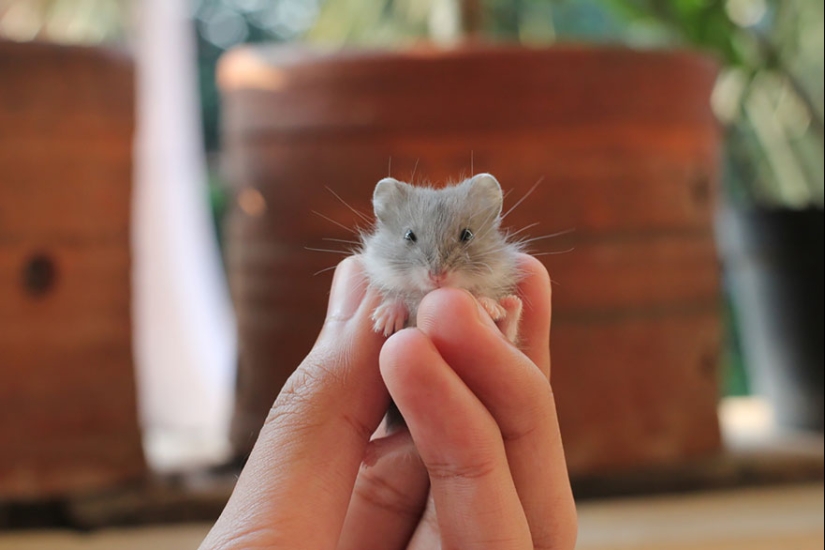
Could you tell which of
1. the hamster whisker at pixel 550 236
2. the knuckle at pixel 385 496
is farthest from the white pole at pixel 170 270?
the knuckle at pixel 385 496

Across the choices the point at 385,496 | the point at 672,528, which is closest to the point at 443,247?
the point at 385,496

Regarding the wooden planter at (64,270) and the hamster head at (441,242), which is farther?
the wooden planter at (64,270)

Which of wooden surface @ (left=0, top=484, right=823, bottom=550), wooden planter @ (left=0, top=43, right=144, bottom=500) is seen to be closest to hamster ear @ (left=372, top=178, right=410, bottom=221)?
wooden surface @ (left=0, top=484, right=823, bottom=550)

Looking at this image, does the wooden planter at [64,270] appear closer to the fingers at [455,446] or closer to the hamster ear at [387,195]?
the hamster ear at [387,195]

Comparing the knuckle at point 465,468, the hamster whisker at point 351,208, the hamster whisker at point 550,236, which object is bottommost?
the knuckle at point 465,468

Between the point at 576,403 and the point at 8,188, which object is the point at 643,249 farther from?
the point at 8,188

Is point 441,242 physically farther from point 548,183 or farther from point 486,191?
point 548,183

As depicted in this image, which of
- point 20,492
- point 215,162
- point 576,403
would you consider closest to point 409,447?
point 576,403
